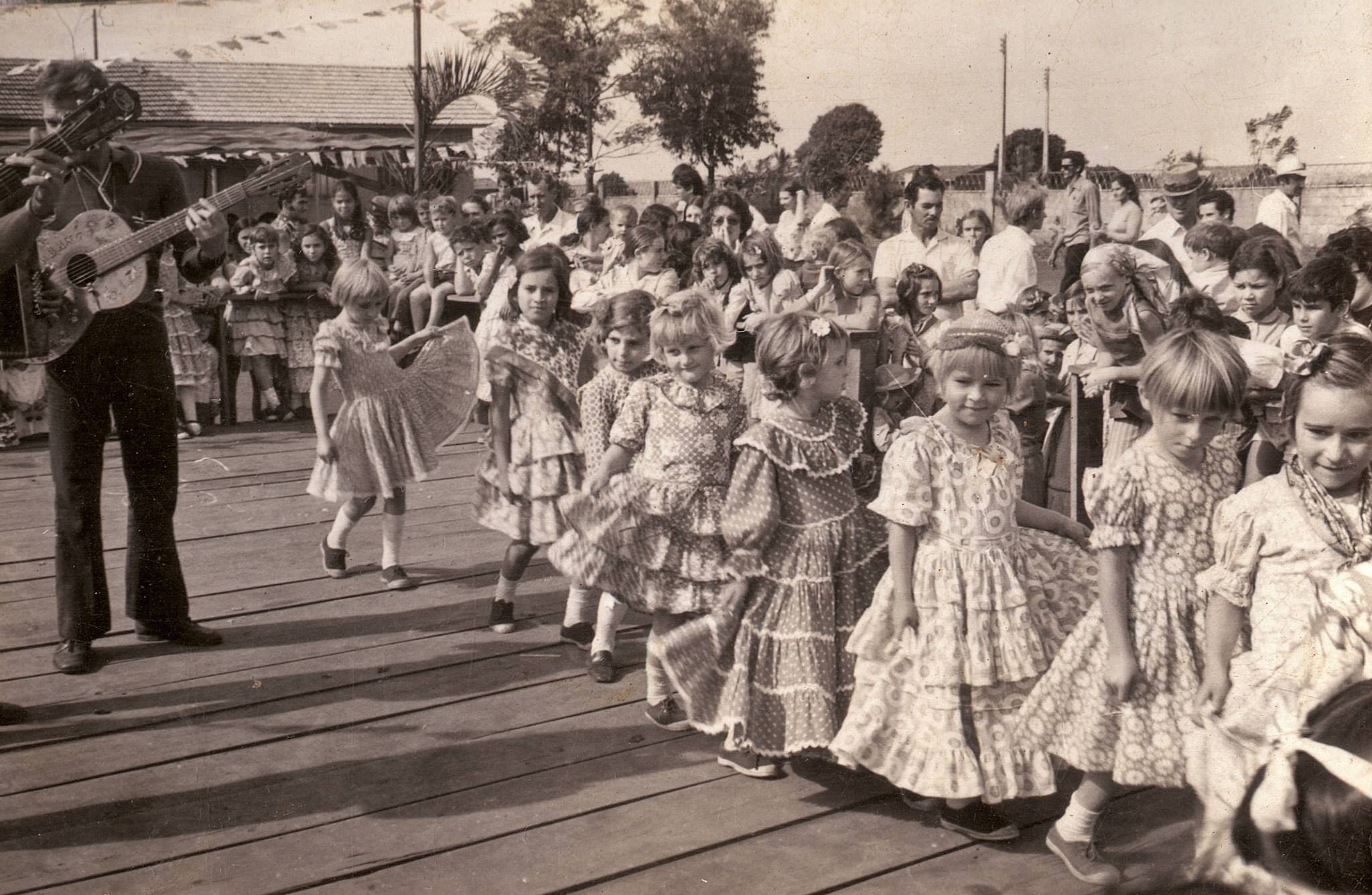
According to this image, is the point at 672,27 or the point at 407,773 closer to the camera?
the point at 407,773

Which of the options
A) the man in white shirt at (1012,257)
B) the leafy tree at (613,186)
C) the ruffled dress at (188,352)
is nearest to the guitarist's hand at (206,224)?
the man in white shirt at (1012,257)

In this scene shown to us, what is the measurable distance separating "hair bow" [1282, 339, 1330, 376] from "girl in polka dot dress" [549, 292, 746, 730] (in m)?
1.66

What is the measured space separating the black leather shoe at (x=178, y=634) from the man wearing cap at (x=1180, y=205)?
4.58 metres

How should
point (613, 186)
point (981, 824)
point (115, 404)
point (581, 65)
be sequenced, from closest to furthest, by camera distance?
1. point (981, 824)
2. point (115, 404)
3. point (581, 65)
4. point (613, 186)

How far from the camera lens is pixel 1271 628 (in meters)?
2.72

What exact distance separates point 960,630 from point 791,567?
0.56m

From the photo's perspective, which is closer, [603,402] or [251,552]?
[603,402]

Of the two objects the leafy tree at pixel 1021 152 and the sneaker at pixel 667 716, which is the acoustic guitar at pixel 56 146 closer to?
the sneaker at pixel 667 716

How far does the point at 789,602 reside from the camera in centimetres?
353

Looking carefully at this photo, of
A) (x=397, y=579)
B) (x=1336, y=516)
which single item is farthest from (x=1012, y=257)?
(x=1336, y=516)

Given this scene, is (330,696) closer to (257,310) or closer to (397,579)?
(397,579)

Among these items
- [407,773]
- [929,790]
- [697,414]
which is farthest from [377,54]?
[929,790]

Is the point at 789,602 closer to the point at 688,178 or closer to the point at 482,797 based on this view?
the point at 482,797

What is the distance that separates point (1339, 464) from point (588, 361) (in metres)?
2.90
